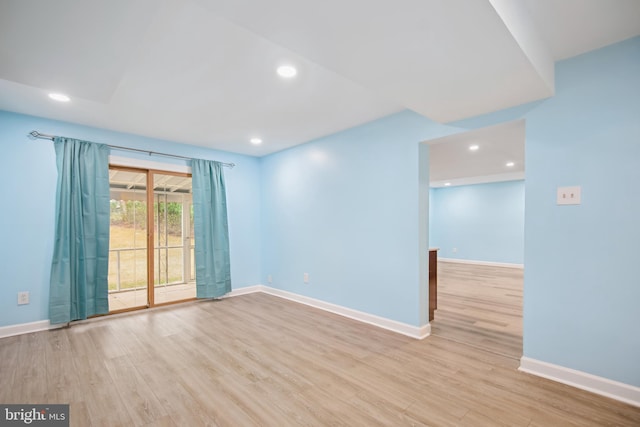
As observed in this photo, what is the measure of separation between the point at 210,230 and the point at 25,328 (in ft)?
7.52

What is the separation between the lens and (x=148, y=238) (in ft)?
13.9

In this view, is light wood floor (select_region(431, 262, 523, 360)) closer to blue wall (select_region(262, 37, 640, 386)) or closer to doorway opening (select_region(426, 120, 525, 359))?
doorway opening (select_region(426, 120, 525, 359))

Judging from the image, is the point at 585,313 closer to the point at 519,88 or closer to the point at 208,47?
the point at 519,88

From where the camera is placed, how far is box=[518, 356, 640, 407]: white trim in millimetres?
1909

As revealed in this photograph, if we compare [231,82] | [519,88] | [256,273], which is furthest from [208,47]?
[256,273]

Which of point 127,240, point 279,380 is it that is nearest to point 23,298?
point 127,240

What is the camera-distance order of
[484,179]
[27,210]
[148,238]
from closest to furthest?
[27,210] → [148,238] → [484,179]

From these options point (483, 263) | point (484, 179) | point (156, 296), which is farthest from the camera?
point (483, 263)

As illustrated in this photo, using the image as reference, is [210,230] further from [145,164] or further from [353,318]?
[353,318]

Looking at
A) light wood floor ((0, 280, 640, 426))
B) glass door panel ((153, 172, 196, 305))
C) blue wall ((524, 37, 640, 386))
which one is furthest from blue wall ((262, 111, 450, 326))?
glass door panel ((153, 172, 196, 305))

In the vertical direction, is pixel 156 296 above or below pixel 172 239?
below

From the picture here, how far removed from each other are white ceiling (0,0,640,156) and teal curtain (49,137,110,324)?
75 centimetres

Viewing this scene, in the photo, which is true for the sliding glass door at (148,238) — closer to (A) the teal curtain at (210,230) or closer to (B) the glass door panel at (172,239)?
(B) the glass door panel at (172,239)

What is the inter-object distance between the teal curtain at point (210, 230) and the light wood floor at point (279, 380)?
116cm
